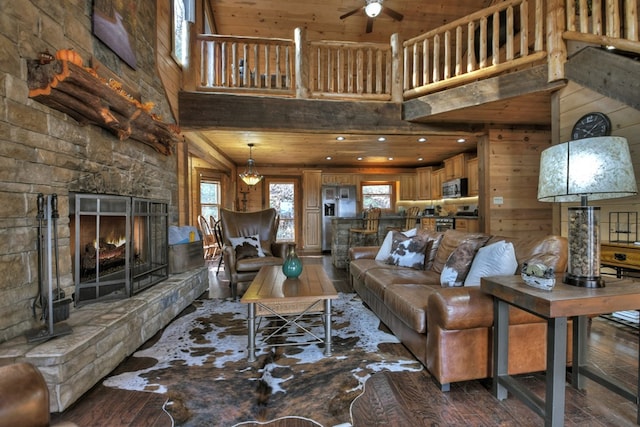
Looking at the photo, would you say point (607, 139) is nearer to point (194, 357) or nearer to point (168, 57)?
point (194, 357)

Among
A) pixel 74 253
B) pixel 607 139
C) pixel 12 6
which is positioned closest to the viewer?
pixel 607 139

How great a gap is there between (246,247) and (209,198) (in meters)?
3.73

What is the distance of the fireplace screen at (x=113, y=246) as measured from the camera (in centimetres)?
233

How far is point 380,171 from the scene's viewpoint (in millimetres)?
8422

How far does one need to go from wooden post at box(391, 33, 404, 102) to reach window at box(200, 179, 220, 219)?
477cm

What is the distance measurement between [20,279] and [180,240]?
1.91 meters

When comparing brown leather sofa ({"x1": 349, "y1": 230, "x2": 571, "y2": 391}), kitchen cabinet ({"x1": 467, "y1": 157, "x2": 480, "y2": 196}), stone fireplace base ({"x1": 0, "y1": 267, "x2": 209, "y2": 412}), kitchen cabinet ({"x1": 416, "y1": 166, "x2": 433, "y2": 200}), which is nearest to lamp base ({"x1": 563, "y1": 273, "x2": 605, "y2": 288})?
brown leather sofa ({"x1": 349, "y1": 230, "x2": 571, "y2": 391})

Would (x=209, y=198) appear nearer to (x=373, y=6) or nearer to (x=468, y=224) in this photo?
(x=373, y=6)

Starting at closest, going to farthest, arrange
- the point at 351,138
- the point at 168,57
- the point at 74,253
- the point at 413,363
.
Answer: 1. the point at 413,363
2. the point at 74,253
3. the point at 168,57
4. the point at 351,138

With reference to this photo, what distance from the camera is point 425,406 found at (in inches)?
64.9

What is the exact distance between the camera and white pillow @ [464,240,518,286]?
2016mm

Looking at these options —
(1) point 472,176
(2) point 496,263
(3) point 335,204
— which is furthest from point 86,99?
(3) point 335,204

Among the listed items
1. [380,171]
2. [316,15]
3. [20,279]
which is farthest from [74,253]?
[380,171]

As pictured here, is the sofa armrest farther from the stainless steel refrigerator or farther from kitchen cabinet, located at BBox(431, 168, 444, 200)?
kitchen cabinet, located at BBox(431, 168, 444, 200)
